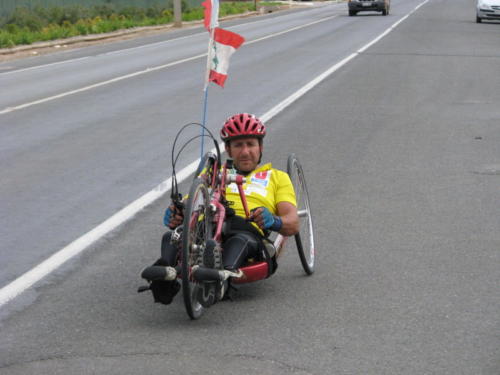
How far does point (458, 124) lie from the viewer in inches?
561

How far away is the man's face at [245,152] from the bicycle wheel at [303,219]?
545 mm

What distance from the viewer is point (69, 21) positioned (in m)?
43.3

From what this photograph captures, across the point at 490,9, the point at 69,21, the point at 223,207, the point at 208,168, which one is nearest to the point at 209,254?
the point at 223,207

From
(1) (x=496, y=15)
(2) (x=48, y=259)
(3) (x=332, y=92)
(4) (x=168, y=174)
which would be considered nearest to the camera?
(2) (x=48, y=259)

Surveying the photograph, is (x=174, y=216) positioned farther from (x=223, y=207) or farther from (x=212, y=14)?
(x=212, y=14)

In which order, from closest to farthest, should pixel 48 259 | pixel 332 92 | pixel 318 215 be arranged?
pixel 48 259 → pixel 318 215 → pixel 332 92

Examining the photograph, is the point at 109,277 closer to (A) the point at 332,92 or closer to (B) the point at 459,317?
(B) the point at 459,317

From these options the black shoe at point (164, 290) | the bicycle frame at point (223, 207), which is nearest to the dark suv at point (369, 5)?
the bicycle frame at point (223, 207)

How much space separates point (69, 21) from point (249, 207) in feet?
126

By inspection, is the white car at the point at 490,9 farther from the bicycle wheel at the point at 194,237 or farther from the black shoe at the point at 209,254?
the black shoe at the point at 209,254

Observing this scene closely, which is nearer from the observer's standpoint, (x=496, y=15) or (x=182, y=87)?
(x=182, y=87)

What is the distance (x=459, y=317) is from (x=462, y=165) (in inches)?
214

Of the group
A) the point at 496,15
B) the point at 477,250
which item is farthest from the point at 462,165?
the point at 496,15

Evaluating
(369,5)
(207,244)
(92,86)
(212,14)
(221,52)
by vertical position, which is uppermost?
(212,14)
